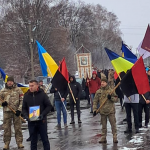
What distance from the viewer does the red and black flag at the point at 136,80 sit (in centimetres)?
880

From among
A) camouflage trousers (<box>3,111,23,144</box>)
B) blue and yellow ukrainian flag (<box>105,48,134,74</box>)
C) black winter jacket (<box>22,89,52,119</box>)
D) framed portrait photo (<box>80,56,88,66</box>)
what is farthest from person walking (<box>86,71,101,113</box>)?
framed portrait photo (<box>80,56,88,66</box>)

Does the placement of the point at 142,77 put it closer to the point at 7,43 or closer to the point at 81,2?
the point at 7,43

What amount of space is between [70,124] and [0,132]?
7.48 ft

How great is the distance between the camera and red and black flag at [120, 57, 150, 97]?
28.9ft

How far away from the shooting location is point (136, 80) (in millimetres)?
8820

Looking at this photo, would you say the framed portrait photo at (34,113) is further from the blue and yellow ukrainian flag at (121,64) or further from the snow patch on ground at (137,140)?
the blue and yellow ukrainian flag at (121,64)

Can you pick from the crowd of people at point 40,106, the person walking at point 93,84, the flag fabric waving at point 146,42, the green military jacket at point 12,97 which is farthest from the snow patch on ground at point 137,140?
the person walking at point 93,84

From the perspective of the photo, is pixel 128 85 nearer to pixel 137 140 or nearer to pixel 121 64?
pixel 121 64

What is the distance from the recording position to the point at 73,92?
12328 millimetres

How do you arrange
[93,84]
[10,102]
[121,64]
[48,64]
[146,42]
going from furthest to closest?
[93,84]
[146,42]
[48,64]
[121,64]
[10,102]

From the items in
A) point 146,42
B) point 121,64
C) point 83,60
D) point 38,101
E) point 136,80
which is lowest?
point 38,101

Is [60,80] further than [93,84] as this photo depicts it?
No

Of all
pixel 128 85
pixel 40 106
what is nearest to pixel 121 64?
pixel 128 85

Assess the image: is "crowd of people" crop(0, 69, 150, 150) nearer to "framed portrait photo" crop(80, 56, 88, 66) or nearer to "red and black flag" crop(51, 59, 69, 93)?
"red and black flag" crop(51, 59, 69, 93)
